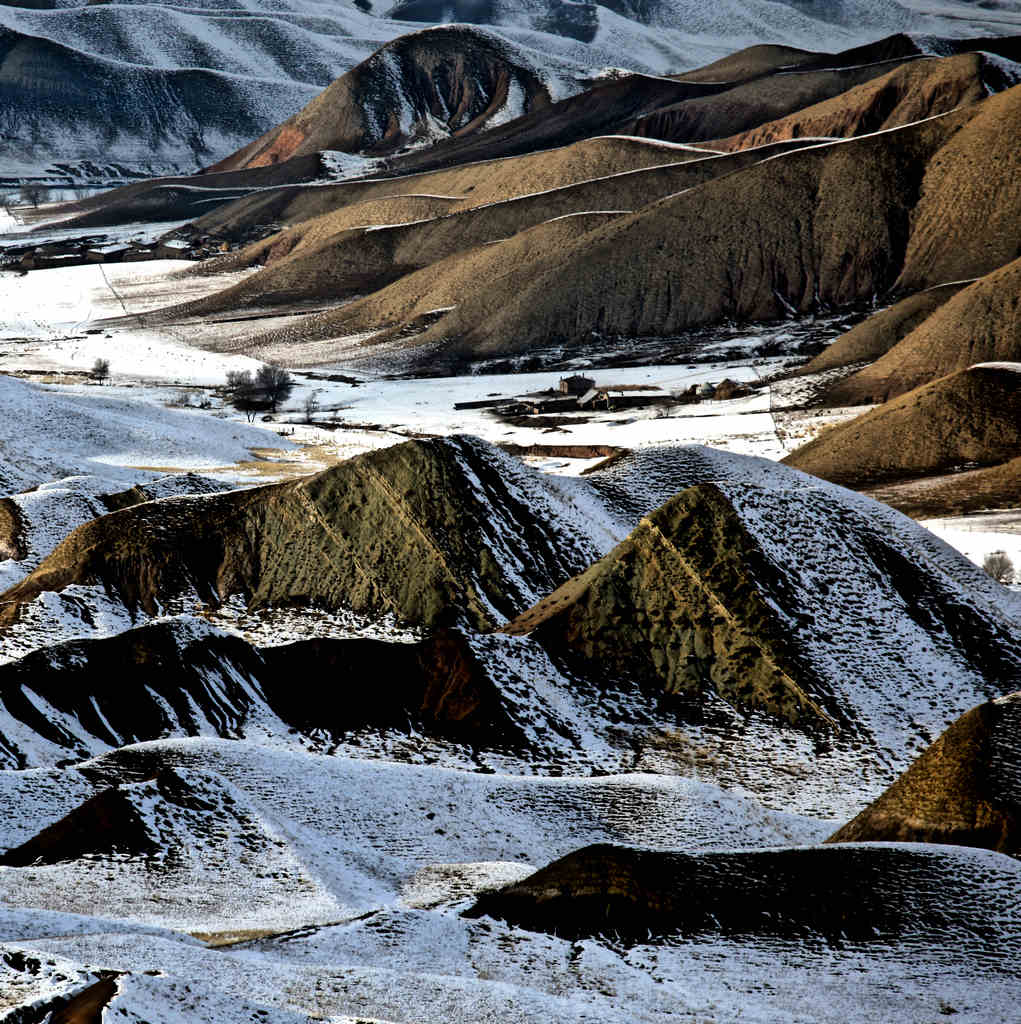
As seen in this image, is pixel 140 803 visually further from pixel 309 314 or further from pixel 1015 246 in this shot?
pixel 309 314

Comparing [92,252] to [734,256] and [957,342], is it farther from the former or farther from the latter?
[957,342]

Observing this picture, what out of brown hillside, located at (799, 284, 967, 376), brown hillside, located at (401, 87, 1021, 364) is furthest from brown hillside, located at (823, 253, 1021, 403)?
brown hillside, located at (401, 87, 1021, 364)

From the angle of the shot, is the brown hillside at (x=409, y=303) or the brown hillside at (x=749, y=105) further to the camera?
the brown hillside at (x=749, y=105)

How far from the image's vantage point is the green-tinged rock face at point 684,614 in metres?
21.5

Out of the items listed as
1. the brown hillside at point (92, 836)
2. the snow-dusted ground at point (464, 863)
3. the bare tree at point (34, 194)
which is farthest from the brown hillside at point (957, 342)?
the bare tree at point (34, 194)

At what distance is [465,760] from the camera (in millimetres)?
19844

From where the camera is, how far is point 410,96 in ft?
623

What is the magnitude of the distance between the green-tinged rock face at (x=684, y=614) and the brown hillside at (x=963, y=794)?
619 cm

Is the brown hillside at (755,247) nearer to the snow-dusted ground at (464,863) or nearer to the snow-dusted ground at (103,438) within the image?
the snow-dusted ground at (103,438)

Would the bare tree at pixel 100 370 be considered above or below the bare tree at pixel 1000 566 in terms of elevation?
below

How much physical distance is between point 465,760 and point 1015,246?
7194 cm

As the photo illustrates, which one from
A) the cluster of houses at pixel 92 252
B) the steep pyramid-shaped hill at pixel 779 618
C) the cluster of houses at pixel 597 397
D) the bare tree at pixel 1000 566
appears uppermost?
the cluster of houses at pixel 92 252

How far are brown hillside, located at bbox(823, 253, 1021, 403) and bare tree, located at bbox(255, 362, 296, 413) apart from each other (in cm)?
2950

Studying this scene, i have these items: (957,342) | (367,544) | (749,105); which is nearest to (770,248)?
(957,342)
